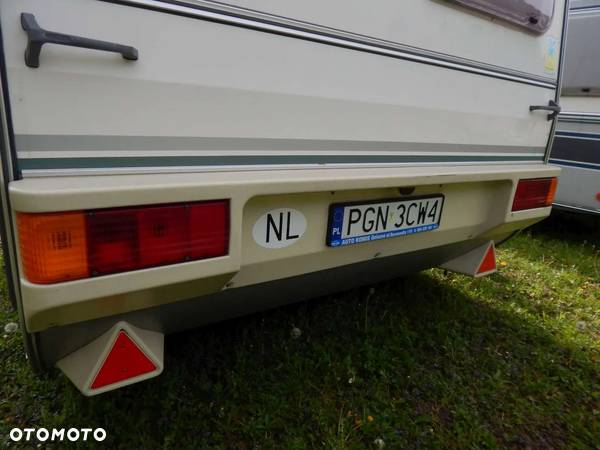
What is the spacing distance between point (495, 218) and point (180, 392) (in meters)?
1.70

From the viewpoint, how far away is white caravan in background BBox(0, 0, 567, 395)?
105 centimetres

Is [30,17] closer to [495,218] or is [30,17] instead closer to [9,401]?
[9,401]

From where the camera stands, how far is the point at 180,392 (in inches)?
78.9

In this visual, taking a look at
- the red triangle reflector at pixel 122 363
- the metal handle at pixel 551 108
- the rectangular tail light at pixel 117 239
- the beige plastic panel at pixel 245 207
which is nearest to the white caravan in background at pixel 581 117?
the metal handle at pixel 551 108

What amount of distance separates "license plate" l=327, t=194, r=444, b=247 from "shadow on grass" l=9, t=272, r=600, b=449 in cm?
81

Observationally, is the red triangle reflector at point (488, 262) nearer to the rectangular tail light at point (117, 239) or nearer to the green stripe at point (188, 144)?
the green stripe at point (188, 144)

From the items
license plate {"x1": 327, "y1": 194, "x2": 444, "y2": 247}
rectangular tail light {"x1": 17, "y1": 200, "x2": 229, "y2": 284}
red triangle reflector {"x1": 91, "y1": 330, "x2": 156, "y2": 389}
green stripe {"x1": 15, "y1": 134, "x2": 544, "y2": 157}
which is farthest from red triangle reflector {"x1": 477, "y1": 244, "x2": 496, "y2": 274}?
red triangle reflector {"x1": 91, "y1": 330, "x2": 156, "y2": 389}

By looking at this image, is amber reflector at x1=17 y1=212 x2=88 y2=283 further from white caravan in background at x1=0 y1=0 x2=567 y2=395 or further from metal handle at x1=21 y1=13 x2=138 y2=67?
metal handle at x1=21 y1=13 x2=138 y2=67

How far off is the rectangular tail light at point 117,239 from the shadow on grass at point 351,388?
96 centimetres

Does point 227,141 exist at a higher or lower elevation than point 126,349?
higher

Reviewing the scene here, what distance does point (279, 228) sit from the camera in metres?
1.49

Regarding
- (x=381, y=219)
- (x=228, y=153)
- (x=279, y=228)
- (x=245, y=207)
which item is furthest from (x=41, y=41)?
(x=381, y=219)

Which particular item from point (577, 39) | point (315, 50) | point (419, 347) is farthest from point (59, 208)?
point (577, 39)

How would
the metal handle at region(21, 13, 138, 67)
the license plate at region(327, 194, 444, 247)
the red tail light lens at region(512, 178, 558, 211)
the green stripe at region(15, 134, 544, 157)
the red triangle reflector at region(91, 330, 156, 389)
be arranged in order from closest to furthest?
the metal handle at region(21, 13, 138, 67)
the green stripe at region(15, 134, 544, 157)
the red triangle reflector at region(91, 330, 156, 389)
the license plate at region(327, 194, 444, 247)
the red tail light lens at region(512, 178, 558, 211)
